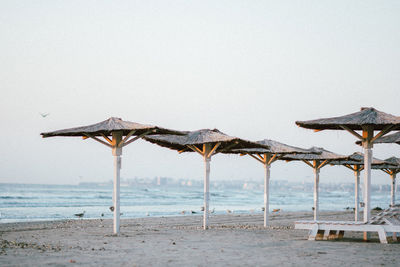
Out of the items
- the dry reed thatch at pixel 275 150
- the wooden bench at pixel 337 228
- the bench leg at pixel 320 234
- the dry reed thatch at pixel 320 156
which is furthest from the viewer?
the dry reed thatch at pixel 320 156

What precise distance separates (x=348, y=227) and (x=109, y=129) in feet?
17.9

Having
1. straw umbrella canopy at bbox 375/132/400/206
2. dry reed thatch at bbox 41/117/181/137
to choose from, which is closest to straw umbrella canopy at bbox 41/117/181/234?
dry reed thatch at bbox 41/117/181/137

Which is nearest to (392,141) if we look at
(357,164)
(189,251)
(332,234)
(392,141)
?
(392,141)

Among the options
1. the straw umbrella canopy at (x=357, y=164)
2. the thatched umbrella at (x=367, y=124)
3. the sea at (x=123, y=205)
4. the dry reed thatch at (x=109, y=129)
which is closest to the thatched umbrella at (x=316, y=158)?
the straw umbrella canopy at (x=357, y=164)

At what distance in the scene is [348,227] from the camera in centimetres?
1028

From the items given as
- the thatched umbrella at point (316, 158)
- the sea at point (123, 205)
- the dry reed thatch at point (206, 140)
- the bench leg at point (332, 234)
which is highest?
the dry reed thatch at point (206, 140)

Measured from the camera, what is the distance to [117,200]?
Result: 436 inches

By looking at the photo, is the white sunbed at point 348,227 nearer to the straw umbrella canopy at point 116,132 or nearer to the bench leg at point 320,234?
the bench leg at point 320,234

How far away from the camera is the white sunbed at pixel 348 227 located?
32.9ft

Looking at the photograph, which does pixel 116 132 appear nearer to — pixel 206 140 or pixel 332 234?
pixel 206 140

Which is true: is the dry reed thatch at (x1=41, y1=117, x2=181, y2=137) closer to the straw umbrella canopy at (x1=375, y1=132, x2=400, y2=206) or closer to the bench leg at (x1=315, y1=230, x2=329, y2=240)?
the bench leg at (x1=315, y1=230, x2=329, y2=240)

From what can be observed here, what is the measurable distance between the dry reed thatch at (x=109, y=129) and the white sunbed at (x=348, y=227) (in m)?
3.84

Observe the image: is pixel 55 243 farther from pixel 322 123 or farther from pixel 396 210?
pixel 396 210

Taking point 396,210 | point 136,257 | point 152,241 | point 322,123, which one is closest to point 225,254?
point 136,257
